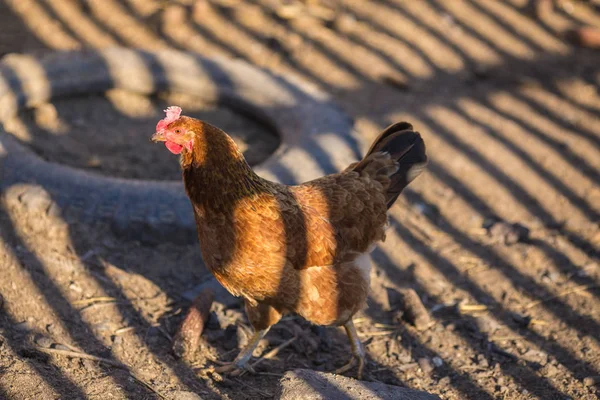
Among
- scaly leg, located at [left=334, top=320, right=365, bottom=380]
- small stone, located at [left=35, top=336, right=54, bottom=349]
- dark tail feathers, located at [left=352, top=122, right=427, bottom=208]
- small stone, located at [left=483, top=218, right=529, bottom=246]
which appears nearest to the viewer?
small stone, located at [left=35, top=336, right=54, bottom=349]

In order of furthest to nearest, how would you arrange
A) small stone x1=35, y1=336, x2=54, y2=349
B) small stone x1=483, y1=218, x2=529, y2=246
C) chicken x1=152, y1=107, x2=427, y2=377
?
Result: small stone x1=483, y1=218, x2=529, y2=246
small stone x1=35, y1=336, x2=54, y2=349
chicken x1=152, y1=107, x2=427, y2=377

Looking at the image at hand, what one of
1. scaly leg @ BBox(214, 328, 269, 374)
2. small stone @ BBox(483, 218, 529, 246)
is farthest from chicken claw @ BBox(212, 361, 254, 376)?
small stone @ BBox(483, 218, 529, 246)

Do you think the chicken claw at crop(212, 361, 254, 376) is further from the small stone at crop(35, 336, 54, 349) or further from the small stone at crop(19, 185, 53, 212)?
the small stone at crop(19, 185, 53, 212)

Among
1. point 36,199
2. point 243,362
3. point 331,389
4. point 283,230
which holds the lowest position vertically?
point 243,362

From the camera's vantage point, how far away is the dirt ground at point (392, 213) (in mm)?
3443

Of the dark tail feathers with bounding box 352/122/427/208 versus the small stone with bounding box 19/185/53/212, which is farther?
the small stone with bounding box 19/185/53/212

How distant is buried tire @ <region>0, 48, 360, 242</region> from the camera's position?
4.02 metres

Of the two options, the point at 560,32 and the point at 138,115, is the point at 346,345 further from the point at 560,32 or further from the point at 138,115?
the point at 560,32

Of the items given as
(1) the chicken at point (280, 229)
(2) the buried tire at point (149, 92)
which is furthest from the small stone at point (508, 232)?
(1) the chicken at point (280, 229)

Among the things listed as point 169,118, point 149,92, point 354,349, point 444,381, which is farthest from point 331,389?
point 149,92

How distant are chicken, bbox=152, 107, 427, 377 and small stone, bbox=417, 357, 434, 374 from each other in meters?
0.30

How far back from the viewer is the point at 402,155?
3762 millimetres

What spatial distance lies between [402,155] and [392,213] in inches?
40.9

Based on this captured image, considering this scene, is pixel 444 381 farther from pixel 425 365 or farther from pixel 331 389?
pixel 331 389
